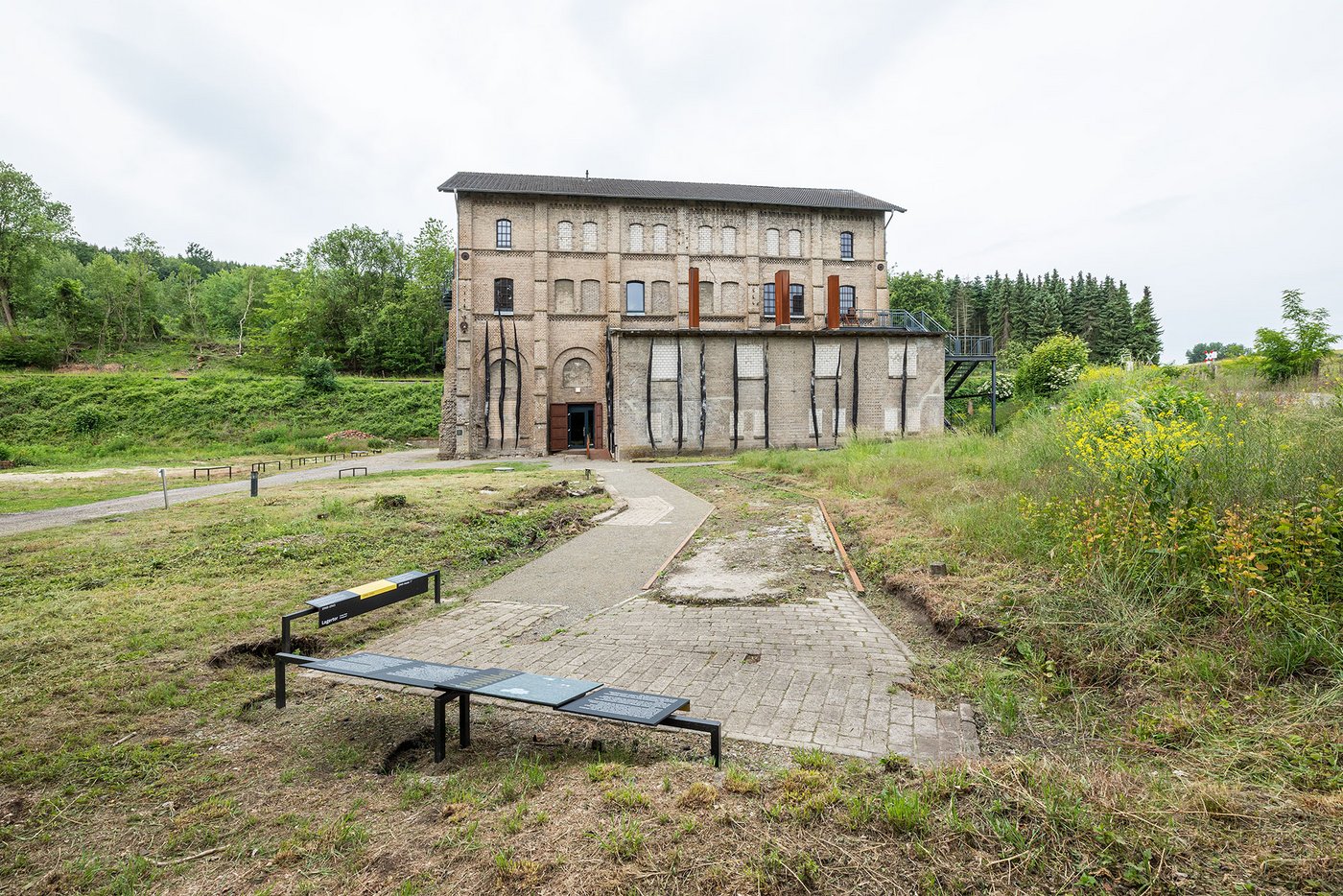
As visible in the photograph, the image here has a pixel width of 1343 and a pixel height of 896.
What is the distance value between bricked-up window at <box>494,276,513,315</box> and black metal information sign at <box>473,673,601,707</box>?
104ft

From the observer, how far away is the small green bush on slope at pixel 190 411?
3319 cm

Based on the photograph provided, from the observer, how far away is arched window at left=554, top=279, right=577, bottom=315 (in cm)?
3384

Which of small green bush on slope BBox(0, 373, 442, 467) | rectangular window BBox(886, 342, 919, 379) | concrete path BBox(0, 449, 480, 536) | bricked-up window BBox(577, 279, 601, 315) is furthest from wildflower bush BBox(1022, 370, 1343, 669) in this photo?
small green bush on slope BBox(0, 373, 442, 467)

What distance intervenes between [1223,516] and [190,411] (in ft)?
147

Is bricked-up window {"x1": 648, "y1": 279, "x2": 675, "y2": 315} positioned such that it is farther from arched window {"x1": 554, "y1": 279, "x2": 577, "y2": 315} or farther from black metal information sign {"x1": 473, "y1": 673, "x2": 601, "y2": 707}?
black metal information sign {"x1": 473, "y1": 673, "x2": 601, "y2": 707}

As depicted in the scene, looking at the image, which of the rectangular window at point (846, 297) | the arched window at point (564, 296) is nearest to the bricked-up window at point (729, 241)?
the rectangular window at point (846, 297)

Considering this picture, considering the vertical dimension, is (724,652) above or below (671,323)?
below

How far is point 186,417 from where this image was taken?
1398 inches

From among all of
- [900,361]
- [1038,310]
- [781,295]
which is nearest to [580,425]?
[781,295]

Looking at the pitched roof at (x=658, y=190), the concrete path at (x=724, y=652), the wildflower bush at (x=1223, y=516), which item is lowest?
the concrete path at (x=724, y=652)

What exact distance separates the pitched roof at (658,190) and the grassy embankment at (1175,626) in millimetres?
31300

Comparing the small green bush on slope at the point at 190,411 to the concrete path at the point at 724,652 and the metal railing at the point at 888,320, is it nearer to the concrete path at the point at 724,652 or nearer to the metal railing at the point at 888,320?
the metal railing at the point at 888,320

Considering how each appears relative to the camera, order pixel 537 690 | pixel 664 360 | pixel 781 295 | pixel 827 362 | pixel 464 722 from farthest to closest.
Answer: pixel 781 295
pixel 827 362
pixel 664 360
pixel 464 722
pixel 537 690

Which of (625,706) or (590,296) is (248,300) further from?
(625,706)
